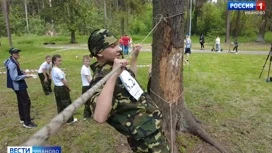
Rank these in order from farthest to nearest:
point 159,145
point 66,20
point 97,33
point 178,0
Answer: point 66,20 < point 178,0 < point 159,145 < point 97,33

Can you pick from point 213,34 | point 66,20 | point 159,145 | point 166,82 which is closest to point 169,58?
point 166,82

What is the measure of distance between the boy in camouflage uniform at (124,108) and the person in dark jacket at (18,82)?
369cm

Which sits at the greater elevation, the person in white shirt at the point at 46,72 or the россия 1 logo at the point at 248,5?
the россия 1 logo at the point at 248,5

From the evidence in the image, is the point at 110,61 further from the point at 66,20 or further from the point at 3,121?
the point at 66,20

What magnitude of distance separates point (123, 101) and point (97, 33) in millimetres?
553

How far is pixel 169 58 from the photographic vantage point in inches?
150

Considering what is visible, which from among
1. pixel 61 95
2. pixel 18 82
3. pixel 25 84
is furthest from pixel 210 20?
pixel 18 82

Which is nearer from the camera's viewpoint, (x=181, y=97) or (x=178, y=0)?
(x=178, y=0)

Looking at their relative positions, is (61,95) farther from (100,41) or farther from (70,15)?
(70,15)

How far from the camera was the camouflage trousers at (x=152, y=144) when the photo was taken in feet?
7.07

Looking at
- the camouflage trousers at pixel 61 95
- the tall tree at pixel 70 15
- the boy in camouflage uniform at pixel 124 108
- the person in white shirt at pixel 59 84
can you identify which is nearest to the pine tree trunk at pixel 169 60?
the boy in camouflage uniform at pixel 124 108

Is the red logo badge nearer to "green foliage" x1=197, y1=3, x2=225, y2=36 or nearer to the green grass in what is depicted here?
"green foliage" x1=197, y1=3, x2=225, y2=36

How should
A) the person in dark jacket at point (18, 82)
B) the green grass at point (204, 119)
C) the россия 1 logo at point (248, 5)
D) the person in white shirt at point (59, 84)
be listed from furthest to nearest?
the россия 1 logo at point (248, 5)
the person in white shirt at point (59, 84)
the person in dark jacket at point (18, 82)
the green grass at point (204, 119)

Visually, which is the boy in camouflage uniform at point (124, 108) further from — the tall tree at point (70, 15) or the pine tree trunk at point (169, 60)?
the tall tree at point (70, 15)
